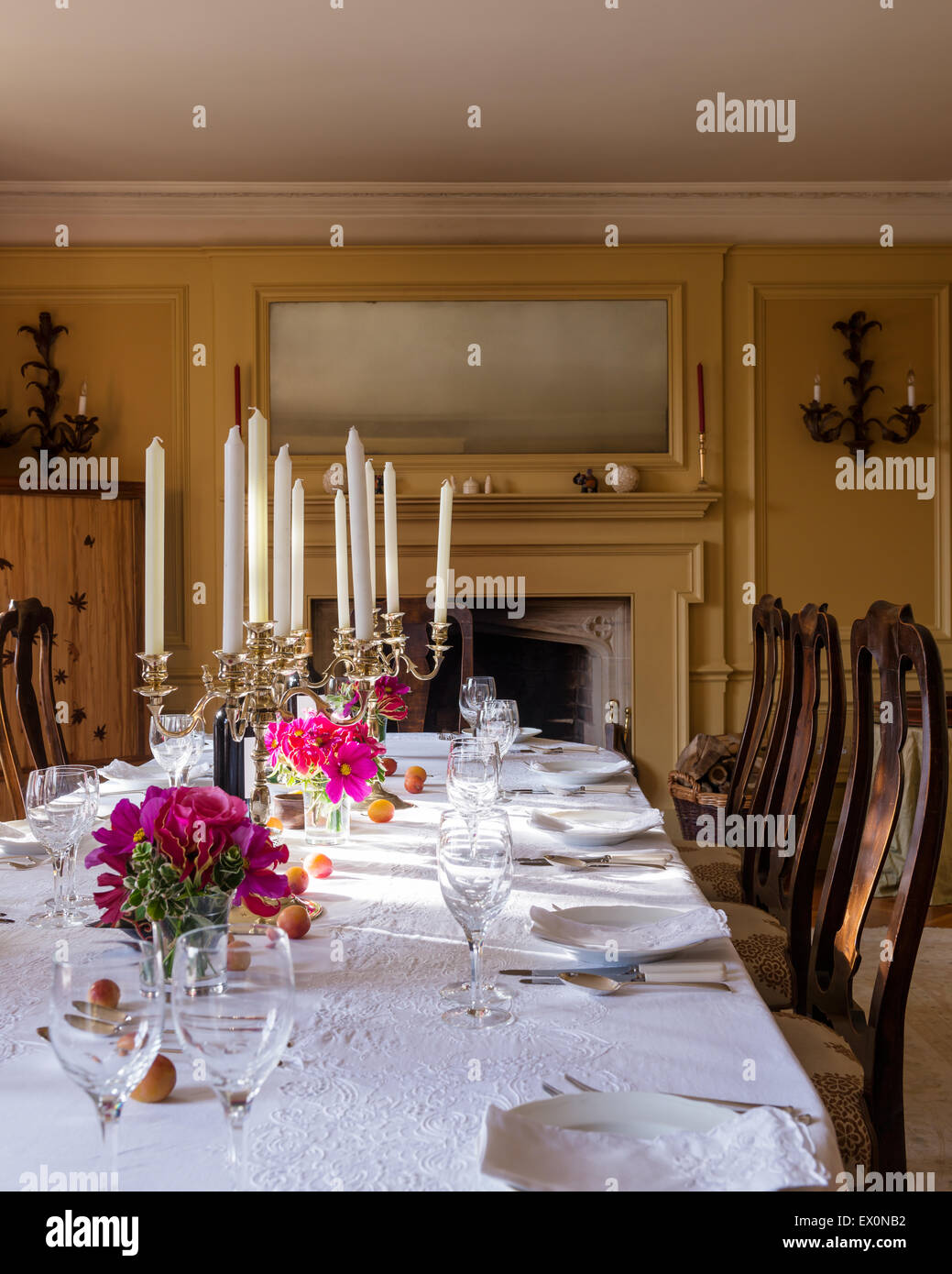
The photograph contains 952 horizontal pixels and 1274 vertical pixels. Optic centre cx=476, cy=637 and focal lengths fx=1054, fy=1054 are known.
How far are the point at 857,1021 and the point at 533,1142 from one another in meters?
0.90

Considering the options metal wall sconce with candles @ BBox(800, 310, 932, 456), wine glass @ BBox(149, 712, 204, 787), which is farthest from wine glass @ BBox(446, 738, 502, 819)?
metal wall sconce with candles @ BBox(800, 310, 932, 456)

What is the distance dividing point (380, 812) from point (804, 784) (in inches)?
31.7

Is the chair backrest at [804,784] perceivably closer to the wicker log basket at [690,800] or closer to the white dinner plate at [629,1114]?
the white dinner plate at [629,1114]

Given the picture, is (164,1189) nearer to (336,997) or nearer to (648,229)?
(336,997)

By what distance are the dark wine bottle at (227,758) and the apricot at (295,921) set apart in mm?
213

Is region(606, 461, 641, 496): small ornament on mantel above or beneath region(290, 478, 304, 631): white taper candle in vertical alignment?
above

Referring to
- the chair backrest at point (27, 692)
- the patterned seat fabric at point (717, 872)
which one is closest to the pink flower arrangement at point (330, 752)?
the patterned seat fabric at point (717, 872)

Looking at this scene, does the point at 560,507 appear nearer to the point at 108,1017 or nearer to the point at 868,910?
the point at 868,910

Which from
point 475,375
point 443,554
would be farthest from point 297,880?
point 475,375

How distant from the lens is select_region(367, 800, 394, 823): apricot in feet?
5.71

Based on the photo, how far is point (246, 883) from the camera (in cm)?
100

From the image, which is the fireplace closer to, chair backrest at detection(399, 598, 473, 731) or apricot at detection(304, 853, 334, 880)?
chair backrest at detection(399, 598, 473, 731)

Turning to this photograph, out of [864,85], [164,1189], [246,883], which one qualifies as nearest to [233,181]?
[864,85]

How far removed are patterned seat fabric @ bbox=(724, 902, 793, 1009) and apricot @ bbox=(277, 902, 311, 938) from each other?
751 millimetres
